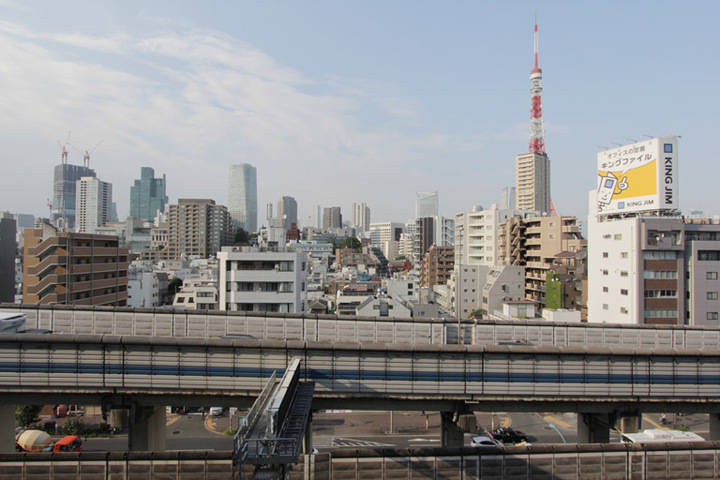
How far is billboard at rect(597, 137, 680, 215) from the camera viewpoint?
107 ft

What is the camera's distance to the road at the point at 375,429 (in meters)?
22.6

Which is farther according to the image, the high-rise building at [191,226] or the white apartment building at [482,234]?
the high-rise building at [191,226]

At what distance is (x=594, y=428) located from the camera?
16.4 metres

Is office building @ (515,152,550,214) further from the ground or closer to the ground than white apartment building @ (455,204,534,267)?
further from the ground

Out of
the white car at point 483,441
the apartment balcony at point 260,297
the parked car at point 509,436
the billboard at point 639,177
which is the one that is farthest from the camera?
the apartment balcony at point 260,297

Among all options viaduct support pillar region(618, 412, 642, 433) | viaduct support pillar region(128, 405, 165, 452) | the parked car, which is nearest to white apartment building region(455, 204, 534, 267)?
the parked car

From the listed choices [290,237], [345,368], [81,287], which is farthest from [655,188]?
[290,237]

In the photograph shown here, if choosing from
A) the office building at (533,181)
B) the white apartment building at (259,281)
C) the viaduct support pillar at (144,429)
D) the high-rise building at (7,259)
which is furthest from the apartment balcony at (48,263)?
the office building at (533,181)

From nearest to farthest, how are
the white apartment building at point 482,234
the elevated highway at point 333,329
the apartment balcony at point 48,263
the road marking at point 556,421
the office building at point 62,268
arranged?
1. the elevated highway at point 333,329
2. the road marking at point 556,421
3. the office building at point 62,268
4. the apartment balcony at point 48,263
5. the white apartment building at point 482,234

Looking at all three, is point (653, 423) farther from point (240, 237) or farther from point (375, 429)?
point (240, 237)

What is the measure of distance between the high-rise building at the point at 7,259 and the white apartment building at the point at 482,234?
48690 millimetres

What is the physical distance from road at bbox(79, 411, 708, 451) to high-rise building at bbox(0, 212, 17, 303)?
1092 inches

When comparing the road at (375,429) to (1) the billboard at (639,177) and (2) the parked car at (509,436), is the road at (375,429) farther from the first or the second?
(1) the billboard at (639,177)

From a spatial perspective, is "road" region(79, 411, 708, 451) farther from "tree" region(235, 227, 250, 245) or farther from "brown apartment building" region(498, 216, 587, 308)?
"tree" region(235, 227, 250, 245)
